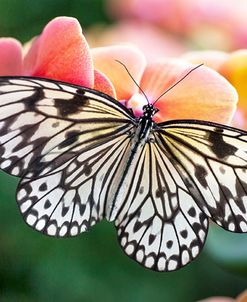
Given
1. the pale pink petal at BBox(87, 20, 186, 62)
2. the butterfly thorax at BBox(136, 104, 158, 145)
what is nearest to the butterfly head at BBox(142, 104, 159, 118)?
the butterfly thorax at BBox(136, 104, 158, 145)

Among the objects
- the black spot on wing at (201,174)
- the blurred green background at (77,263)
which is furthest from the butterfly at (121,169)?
the blurred green background at (77,263)

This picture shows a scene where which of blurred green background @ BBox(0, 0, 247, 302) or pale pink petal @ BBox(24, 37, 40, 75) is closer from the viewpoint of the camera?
pale pink petal @ BBox(24, 37, 40, 75)

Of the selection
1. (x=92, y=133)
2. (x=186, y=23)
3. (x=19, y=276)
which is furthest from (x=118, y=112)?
(x=186, y=23)

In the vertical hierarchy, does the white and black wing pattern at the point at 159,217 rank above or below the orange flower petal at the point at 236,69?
below

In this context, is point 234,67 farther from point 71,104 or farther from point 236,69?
point 71,104

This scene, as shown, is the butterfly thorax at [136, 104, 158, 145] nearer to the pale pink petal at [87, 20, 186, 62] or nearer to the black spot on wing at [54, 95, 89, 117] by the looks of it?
the black spot on wing at [54, 95, 89, 117]

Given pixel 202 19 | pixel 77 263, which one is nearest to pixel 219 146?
pixel 77 263

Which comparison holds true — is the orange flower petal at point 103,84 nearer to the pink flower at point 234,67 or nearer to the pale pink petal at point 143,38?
the pink flower at point 234,67
